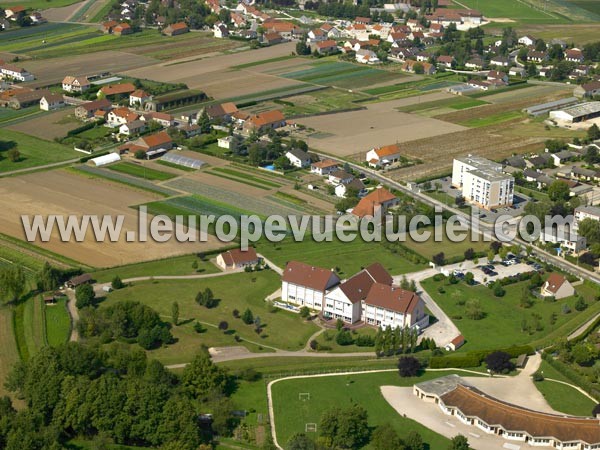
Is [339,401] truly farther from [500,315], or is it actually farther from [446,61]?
[446,61]

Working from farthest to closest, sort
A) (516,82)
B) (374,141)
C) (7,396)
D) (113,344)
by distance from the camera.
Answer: (516,82) → (374,141) → (113,344) → (7,396)

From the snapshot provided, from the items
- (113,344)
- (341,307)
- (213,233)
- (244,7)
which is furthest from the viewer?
(244,7)

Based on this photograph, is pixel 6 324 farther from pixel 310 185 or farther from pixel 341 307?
pixel 310 185

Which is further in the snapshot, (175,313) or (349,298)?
(349,298)

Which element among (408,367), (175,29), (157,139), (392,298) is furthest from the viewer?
(175,29)

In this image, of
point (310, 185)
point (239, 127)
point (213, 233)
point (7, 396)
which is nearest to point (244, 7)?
point (239, 127)

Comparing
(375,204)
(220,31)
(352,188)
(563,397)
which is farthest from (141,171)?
(220,31)

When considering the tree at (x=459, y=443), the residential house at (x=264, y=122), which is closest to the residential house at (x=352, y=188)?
the residential house at (x=264, y=122)
